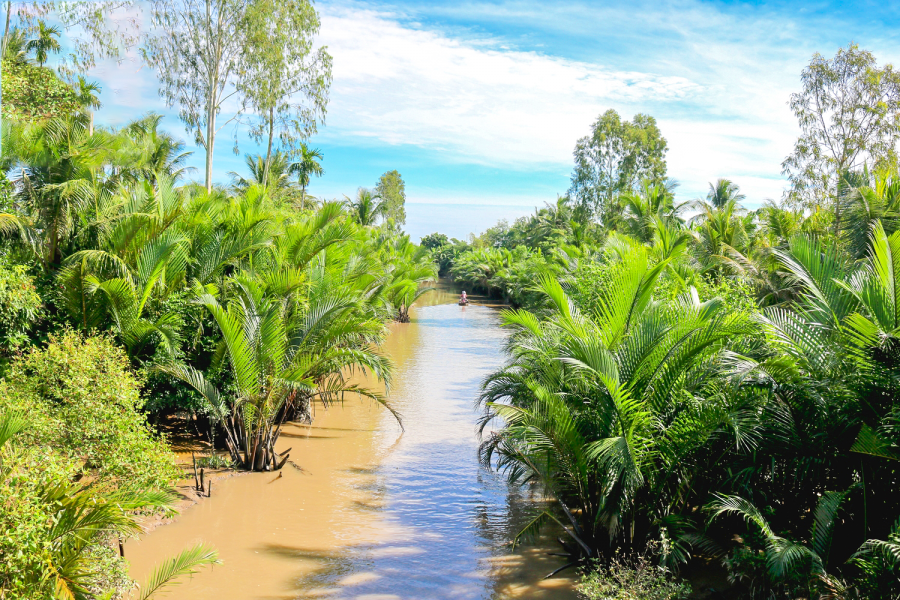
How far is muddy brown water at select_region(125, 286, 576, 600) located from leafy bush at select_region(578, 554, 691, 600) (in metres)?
0.87

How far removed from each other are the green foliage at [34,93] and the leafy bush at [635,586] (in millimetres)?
10233

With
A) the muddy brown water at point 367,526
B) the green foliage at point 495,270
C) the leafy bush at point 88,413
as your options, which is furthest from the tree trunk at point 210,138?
the green foliage at point 495,270

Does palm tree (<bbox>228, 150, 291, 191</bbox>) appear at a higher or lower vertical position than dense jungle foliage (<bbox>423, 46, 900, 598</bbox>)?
higher

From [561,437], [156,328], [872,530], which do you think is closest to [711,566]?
[872,530]

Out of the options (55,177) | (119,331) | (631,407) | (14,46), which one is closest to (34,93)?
(55,177)

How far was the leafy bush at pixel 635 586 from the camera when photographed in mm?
5152

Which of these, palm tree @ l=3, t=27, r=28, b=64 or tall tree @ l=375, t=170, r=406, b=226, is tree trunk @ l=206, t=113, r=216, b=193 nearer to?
palm tree @ l=3, t=27, r=28, b=64

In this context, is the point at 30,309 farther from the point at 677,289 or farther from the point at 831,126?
the point at 831,126

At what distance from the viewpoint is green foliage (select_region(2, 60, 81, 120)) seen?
32.6 ft

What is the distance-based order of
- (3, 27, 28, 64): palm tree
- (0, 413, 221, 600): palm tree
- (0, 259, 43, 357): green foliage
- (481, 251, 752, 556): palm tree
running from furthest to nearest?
1. (3, 27, 28, 64): palm tree
2. (0, 259, 43, 357): green foliage
3. (481, 251, 752, 556): palm tree
4. (0, 413, 221, 600): palm tree

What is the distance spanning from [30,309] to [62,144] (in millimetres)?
3120

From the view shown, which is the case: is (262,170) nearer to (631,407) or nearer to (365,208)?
(365,208)

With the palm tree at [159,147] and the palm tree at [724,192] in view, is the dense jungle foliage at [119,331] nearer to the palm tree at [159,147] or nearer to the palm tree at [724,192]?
the palm tree at [159,147]

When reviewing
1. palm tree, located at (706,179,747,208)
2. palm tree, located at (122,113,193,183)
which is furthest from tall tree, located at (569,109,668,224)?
palm tree, located at (122,113,193,183)
